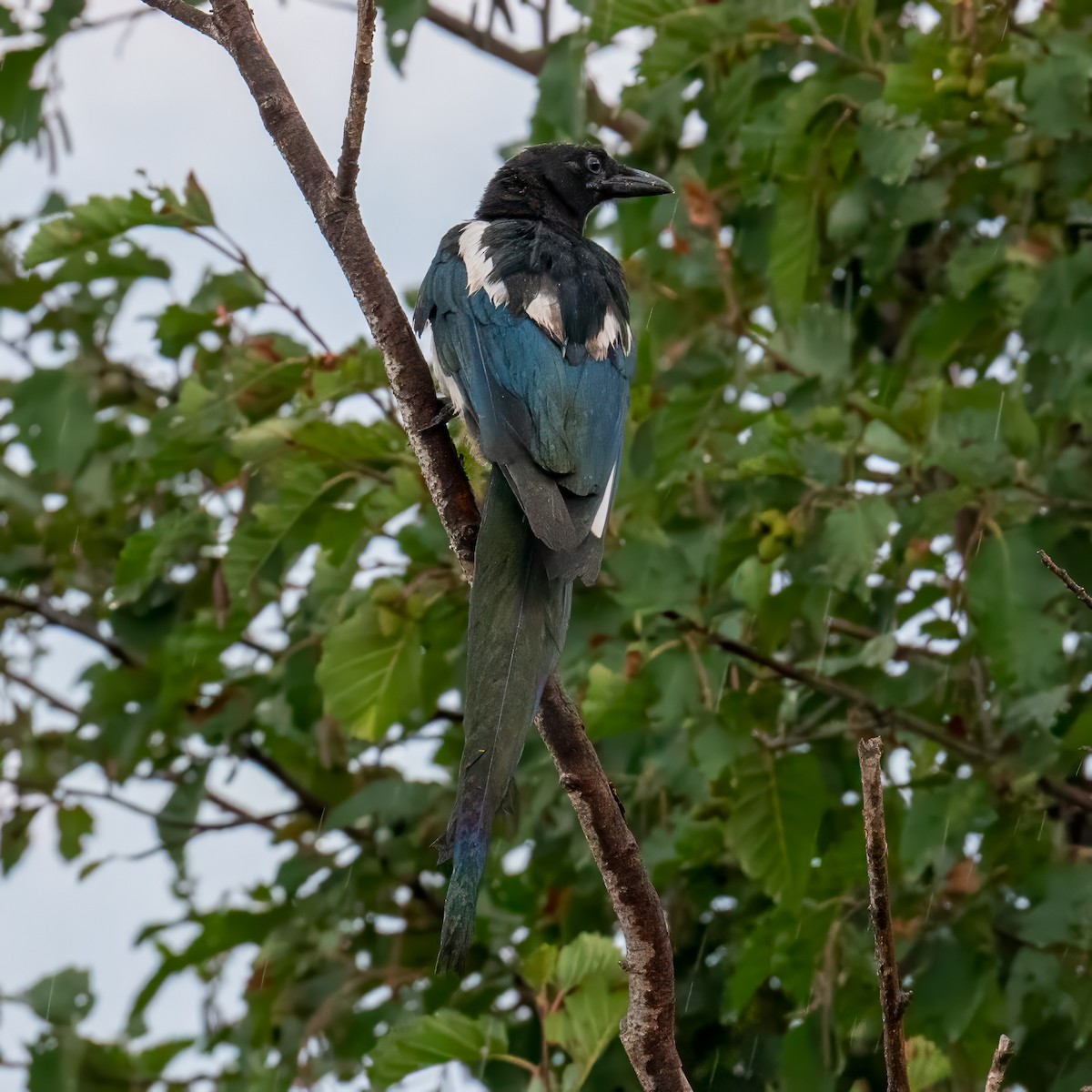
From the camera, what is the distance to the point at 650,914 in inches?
84.0

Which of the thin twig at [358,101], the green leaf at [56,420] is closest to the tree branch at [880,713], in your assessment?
the thin twig at [358,101]

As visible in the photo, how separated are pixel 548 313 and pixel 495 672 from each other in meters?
0.96

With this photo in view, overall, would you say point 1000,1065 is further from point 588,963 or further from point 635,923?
point 588,963

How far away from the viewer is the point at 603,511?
2604 millimetres

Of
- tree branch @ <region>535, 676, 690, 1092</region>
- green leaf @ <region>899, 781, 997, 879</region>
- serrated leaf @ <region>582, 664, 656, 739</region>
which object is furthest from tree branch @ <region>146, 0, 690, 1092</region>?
green leaf @ <region>899, 781, 997, 879</region>

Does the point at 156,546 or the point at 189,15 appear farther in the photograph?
the point at 156,546

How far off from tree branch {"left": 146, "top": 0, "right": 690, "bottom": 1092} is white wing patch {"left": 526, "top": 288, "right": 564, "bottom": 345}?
0.51 metres

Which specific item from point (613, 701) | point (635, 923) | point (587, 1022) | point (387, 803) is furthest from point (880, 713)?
point (635, 923)

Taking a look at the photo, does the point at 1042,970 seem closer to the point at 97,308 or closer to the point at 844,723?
the point at 844,723

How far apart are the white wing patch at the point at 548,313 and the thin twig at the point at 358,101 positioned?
0.60m

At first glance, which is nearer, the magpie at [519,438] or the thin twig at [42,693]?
the magpie at [519,438]

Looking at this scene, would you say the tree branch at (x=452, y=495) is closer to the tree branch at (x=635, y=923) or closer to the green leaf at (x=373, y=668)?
the tree branch at (x=635, y=923)

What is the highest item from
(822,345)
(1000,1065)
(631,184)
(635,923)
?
(631,184)

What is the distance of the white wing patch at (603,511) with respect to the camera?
2525mm
